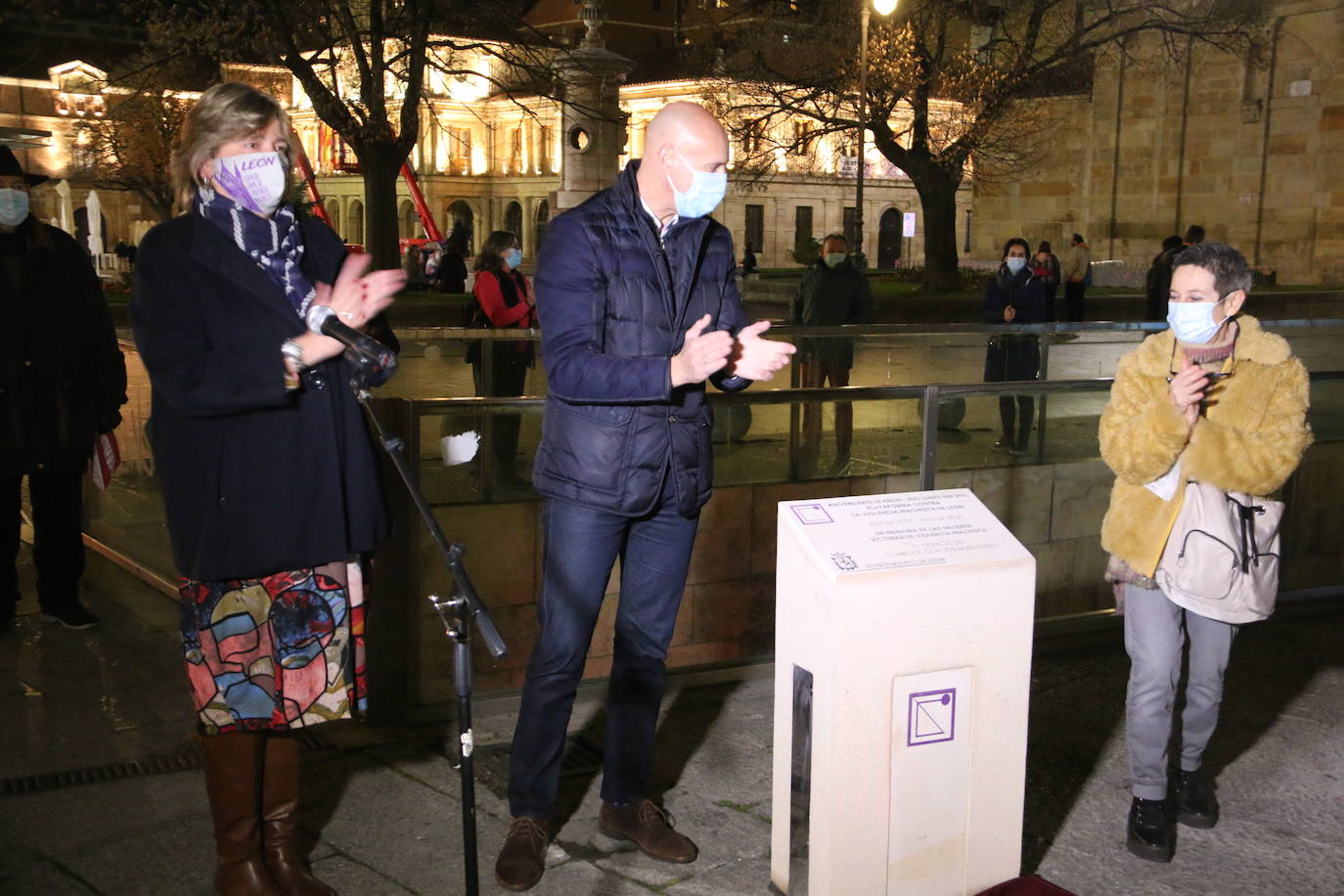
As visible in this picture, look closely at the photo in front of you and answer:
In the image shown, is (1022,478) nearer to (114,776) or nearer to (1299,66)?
(114,776)

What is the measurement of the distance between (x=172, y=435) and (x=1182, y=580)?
292cm

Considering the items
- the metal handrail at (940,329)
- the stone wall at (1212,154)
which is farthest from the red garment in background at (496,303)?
the stone wall at (1212,154)

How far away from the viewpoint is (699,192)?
3.78m

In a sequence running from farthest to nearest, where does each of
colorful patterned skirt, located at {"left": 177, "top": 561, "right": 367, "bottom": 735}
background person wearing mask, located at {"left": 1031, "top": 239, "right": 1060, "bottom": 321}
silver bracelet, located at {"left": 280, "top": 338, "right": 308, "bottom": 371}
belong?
1. background person wearing mask, located at {"left": 1031, "top": 239, "right": 1060, "bottom": 321}
2. colorful patterned skirt, located at {"left": 177, "top": 561, "right": 367, "bottom": 735}
3. silver bracelet, located at {"left": 280, "top": 338, "right": 308, "bottom": 371}

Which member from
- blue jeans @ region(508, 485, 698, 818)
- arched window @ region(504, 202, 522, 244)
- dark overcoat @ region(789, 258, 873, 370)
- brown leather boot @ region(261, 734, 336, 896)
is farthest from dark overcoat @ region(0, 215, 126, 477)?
arched window @ region(504, 202, 522, 244)

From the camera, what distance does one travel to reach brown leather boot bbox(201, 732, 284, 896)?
3.65m

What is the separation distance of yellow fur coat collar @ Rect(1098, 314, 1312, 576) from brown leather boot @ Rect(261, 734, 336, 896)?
2548mm

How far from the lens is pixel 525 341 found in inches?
Result: 284

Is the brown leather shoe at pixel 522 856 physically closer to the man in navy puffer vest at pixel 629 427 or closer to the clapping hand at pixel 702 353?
the man in navy puffer vest at pixel 629 427

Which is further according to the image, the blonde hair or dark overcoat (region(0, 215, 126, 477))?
dark overcoat (region(0, 215, 126, 477))

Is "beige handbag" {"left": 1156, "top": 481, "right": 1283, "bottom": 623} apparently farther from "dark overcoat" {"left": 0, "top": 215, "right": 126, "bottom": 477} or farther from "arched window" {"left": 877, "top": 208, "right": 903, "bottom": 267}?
"arched window" {"left": 877, "top": 208, "right": 903, "bottom": 267}

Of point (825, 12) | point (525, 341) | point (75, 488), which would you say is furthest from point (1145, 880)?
point (825, 12)

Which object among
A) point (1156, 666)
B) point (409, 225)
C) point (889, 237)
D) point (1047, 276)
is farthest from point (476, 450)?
point (409, 225)

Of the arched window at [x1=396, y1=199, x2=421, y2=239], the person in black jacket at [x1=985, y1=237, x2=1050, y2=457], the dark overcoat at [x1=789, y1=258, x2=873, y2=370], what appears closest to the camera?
the person in black jacket at [x1=985, y1=237, x2=1050, y2=457]
